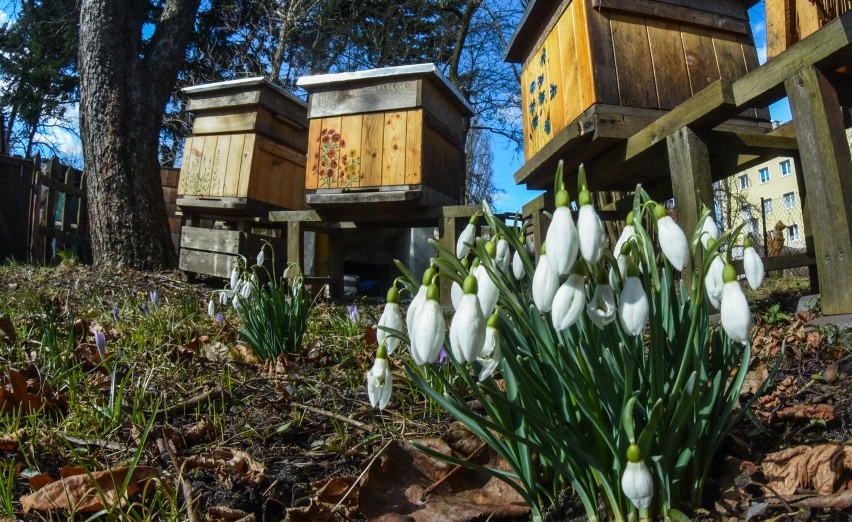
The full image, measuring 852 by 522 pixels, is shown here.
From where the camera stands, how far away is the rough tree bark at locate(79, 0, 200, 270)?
6.69 m

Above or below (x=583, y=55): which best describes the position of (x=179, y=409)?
below

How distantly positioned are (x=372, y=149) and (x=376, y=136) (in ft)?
0.45

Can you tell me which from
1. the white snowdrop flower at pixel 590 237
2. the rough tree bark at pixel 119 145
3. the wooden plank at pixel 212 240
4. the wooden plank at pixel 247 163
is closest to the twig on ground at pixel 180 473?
the white snowdrop flower at pixel 590 237

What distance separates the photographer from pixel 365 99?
6.00 m

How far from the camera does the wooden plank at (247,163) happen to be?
6863 mm

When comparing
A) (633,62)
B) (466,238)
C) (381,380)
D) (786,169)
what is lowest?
(381,380)

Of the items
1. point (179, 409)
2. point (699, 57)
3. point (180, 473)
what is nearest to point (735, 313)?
point (180, 473)

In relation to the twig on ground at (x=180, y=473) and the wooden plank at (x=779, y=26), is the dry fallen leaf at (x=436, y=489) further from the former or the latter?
the wooden plank at (x=779, y=26)

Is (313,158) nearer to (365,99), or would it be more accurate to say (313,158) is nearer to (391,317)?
(365,99)

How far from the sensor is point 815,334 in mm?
2684

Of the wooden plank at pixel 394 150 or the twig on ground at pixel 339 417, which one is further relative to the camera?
the wooden plank at pixel 394 150

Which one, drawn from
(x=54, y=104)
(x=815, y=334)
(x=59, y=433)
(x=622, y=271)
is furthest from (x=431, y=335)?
(x=54, y=104)

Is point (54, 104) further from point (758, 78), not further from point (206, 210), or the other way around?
point (758, 78)

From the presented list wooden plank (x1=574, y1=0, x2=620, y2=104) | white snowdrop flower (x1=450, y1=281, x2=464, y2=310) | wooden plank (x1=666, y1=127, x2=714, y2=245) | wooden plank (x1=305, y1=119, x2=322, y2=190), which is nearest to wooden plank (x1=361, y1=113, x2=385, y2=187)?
wooden plank (x1=305, y1=119, x2=322, y2=190)
